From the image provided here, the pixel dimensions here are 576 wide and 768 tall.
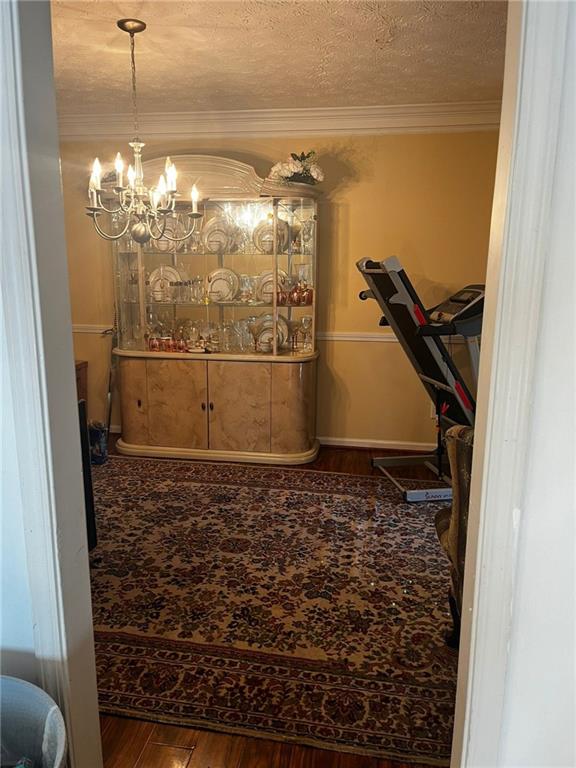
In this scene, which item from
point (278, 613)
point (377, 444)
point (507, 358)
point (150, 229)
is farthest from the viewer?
point (377, 444)

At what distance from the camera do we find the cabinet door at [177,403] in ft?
13.6

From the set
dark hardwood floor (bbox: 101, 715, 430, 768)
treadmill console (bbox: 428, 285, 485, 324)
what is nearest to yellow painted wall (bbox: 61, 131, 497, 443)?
treadmill console (bbox: 428, 285, 485, 324)

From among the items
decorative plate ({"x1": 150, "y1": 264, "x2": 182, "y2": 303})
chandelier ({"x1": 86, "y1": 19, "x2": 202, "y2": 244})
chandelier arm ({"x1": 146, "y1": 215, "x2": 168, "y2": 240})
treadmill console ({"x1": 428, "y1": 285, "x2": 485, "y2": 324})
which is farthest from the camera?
decorative plate ({"x1": 150, "y1": 264, "x2": 182, "y2": 303})

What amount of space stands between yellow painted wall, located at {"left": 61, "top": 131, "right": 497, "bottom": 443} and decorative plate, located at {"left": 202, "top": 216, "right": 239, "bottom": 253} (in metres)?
0.49

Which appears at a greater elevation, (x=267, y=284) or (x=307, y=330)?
(x=267, y=284)

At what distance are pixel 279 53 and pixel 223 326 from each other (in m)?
1.94

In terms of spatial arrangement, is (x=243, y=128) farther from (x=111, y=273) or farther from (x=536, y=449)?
(x=536, y=449)

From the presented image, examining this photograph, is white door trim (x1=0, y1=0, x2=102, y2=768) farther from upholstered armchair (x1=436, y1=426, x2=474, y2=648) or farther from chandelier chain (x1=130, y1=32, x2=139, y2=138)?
chandelier chain (x1=130, y1=32, x2=139, y2=138)

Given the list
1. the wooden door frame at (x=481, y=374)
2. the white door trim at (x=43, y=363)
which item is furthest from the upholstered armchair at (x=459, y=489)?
the white door trim at (x=43, y=363)

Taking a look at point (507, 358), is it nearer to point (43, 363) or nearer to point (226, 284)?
point (43, 363)

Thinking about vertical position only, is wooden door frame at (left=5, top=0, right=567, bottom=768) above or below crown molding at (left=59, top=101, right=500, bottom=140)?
below

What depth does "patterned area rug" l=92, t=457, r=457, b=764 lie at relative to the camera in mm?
1852

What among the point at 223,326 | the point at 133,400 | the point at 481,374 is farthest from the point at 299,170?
the point at 481,374

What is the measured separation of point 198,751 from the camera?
5.61 feet
